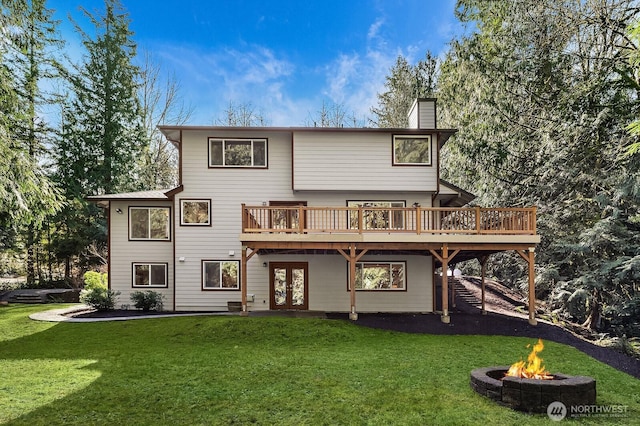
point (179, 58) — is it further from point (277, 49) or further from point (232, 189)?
point (232, 189)

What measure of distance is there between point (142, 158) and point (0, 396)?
24.7 metres

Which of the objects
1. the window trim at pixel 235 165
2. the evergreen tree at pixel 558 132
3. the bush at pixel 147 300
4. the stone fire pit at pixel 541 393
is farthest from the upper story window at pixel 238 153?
the stone fire pit at pixel 541 393

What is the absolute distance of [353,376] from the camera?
26.4 ft

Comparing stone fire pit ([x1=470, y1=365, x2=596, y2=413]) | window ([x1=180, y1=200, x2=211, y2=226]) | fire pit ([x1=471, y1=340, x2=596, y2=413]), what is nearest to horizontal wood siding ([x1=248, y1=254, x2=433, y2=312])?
window ([x1=180, y1=200, x2=211, y2=226])

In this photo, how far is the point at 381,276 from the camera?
16.4 meters

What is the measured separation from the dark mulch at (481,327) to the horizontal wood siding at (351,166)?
5004 millimetres

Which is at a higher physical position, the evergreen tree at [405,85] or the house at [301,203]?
the evergreen tree at [405,85]

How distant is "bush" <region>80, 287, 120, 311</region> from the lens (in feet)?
53.2

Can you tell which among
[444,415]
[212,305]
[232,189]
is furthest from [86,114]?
[444,415]

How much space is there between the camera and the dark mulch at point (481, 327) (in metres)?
11.7

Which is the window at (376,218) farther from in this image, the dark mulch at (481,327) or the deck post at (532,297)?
the deck post at (532,297)

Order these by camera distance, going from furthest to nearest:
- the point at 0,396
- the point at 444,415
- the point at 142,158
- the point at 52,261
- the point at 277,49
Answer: the point at 277,49 → the point at 142,158 → the point at 52,261 → the point at 0,396 → the point at 444,415

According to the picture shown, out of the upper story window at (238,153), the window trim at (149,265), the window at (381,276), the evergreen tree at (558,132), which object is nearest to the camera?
the evergreen tree at (558,132)

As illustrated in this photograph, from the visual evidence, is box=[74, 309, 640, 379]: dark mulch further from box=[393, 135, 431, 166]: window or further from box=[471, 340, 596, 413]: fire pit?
box=[393, 135, 431, 166]: window
